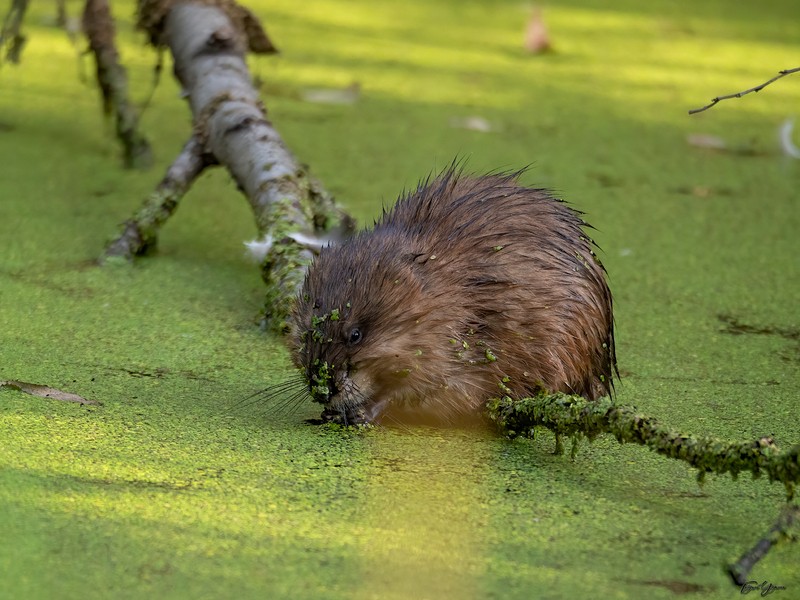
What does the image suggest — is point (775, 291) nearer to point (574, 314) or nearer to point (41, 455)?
point (574, 314)

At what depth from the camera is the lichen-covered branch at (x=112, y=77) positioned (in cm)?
413

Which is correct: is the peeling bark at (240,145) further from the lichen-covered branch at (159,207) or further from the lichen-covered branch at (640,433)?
the lichen-covered branch at (640,433)

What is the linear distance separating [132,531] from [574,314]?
42.1 inches

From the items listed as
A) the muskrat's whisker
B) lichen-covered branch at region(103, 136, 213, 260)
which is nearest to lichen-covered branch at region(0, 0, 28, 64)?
lichen-covered branch at region(103, 136, 213, 260)

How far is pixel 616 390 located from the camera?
281 centimetres

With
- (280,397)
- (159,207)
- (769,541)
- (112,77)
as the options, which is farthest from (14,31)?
(769,541)

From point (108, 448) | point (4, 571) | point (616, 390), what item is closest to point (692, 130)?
point (616, 390)

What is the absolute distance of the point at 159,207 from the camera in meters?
3.51

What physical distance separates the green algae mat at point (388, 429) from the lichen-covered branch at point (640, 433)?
7cm

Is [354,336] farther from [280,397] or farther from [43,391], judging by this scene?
[43,391]

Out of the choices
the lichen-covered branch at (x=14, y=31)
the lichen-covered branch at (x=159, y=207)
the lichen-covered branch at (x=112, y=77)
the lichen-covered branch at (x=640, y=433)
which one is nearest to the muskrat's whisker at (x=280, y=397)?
the lichen-covered branch at (x=640, y=433)

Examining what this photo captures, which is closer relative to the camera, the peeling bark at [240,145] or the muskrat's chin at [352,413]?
the muskrat's chin at [352,413]

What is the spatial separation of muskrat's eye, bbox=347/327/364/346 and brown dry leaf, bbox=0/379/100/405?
1.86 ft

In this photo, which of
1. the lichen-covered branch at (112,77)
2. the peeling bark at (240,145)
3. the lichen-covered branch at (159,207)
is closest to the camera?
the peeling bark at (240,145)
